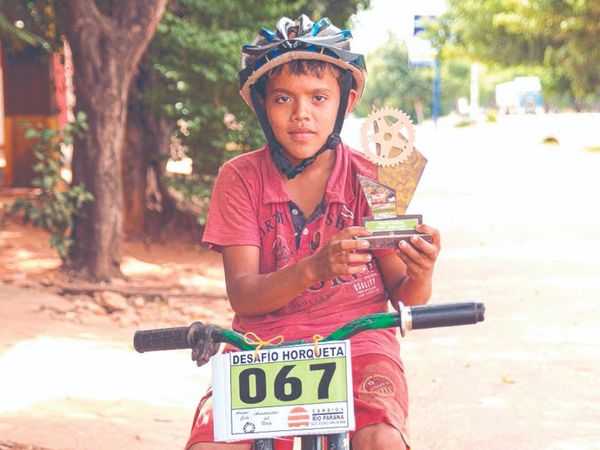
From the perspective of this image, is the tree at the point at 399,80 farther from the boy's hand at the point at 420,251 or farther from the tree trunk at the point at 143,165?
the boy's hand at the point at 420,251

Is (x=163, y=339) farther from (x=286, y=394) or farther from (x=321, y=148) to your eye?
(x=321, y=148)

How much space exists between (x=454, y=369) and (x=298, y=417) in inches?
153

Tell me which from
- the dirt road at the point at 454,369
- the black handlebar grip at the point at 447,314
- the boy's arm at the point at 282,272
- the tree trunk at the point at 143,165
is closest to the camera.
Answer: the black handlebar grip at the point at 447,314

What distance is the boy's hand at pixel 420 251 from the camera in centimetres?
234

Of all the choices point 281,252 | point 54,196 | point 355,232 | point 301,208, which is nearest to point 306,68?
point 301,208

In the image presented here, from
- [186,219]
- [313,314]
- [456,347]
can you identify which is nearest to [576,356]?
[456,347]

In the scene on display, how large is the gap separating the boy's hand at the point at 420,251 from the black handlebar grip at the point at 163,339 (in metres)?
0.60

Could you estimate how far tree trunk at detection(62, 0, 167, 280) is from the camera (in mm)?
8883

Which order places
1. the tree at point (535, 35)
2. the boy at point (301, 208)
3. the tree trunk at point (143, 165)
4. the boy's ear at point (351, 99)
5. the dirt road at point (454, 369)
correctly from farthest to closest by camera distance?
the tree at point (535, 35), the tree trunk at point (143, 165), the dirt road at point (454, 369), the boy's ear at point (351, 99), the boy at point (301, 208)

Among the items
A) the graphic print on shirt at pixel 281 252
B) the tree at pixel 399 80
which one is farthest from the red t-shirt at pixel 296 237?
the tree at pixel 399 80

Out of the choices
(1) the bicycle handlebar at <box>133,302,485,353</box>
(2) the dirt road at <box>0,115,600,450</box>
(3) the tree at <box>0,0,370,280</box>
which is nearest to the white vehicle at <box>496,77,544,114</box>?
(3) the tree at <box>0,0,370,280</box>

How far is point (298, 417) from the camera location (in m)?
2.26

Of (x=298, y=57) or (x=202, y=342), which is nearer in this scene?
(x=202, y=342)

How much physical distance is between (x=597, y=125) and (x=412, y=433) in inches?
1084
